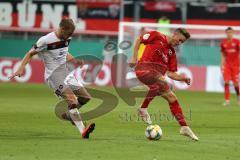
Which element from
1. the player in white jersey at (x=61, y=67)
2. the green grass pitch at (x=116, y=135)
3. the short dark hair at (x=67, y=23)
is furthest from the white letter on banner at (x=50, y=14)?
the short dark hair at (x=67, y=23)

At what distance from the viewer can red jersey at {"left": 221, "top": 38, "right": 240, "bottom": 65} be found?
24359 millimetres

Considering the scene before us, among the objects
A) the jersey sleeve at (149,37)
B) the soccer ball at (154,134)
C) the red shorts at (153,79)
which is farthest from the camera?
the jersey sleeve at (149,37)

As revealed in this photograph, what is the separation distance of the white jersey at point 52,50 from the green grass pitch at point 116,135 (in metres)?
1.26

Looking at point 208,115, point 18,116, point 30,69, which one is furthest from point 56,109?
point 30,69

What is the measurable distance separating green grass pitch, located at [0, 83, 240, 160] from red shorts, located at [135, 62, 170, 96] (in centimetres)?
87

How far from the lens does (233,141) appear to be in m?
13.7

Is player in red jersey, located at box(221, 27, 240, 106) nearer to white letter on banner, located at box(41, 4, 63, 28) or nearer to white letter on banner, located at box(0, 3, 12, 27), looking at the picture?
white letter on banner, located at box(41, 4, 63, 28)

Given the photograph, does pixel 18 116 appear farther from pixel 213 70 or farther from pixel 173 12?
pixel 173 12

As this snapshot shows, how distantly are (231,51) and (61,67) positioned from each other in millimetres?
11390

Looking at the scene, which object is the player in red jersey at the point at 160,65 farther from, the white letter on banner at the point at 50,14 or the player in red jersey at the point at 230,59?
the white letter on banner at the point at 50,14

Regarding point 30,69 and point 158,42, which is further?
point 30,69

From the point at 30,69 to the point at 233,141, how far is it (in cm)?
1925

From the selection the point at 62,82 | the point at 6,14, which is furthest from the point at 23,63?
the point at 6,14

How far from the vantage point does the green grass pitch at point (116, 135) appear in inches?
456
